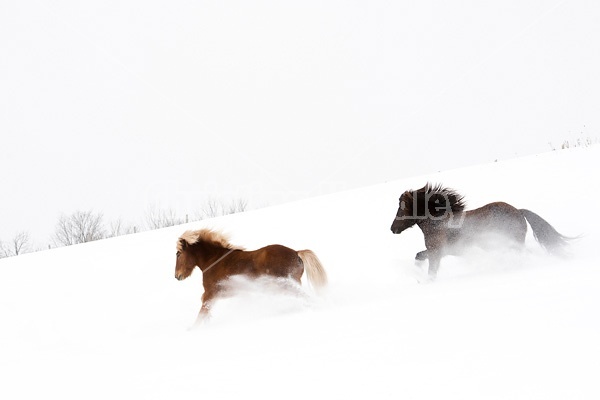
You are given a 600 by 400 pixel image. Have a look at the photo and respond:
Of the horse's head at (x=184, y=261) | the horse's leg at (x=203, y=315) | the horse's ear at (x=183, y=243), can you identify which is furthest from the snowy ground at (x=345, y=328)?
the horse's ear at (x=183, y=243)

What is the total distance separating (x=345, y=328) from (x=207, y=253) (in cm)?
272

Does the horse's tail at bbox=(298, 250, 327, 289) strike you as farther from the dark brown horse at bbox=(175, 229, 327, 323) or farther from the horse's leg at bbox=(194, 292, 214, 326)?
the horse's leg at bbox=(194, 292, 214, 326)

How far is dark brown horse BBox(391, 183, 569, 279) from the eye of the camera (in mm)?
5223

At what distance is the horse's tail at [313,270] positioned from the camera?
538cm

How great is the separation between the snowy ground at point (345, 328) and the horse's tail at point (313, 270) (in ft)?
0.62

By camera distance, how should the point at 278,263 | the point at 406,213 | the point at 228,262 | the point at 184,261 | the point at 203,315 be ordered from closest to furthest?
the point at 203,315 < the point at 278,263 < the point at 228,262 < the point at 184,261 < the point at 406,213

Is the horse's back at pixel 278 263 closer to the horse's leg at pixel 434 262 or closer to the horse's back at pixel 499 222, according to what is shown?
the horse's leg at pixel 434 262

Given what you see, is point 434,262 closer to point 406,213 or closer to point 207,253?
point 406,213

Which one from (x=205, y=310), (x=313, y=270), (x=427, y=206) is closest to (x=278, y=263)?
(x=313, y=270)

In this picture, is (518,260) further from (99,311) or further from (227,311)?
(99,311)

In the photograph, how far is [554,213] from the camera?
7.54 meters

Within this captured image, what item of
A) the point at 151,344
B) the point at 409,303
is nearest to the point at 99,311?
the point at 151,344

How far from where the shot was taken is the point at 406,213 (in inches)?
230

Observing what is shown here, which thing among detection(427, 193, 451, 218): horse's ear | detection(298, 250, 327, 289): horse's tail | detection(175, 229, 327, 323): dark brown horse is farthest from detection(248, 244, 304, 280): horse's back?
detection(427, 193, 451, 218): horse's ear
